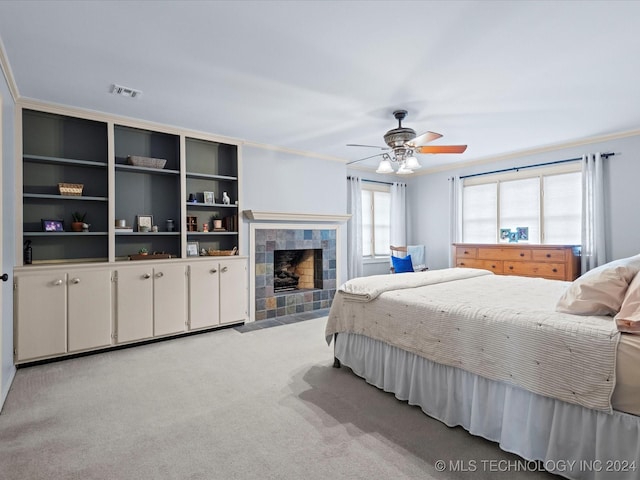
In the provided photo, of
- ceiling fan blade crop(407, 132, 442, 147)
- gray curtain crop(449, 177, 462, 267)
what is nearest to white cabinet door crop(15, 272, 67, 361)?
ceiling fan blade crop(407, 132, 442, 147)

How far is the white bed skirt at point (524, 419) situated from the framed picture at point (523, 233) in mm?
Result: 3991

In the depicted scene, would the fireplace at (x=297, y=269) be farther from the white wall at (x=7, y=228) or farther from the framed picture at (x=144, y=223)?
the white wall at (x=7, y=228)

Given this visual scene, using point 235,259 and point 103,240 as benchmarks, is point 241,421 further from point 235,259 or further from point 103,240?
point 103,240

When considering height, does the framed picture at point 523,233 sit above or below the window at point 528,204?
below

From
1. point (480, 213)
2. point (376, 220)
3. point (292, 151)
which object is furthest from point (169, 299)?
point (480, 213)

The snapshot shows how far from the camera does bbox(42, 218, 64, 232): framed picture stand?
11.1ft

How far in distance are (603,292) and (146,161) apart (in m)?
4.22

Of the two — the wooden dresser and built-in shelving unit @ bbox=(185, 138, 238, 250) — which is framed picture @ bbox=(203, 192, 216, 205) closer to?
built-in shelving unit @ bbox=(185, 138, 238, 250)

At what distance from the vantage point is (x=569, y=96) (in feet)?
10.6

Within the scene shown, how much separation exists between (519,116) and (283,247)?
3.38 metres

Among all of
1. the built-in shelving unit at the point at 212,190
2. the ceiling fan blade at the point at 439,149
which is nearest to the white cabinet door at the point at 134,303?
the built-in shelving unit at the point at 212,190

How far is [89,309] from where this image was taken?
3422 mm

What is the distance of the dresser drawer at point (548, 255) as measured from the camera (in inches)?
→ 179

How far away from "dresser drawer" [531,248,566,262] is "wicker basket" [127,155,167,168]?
198 inches
